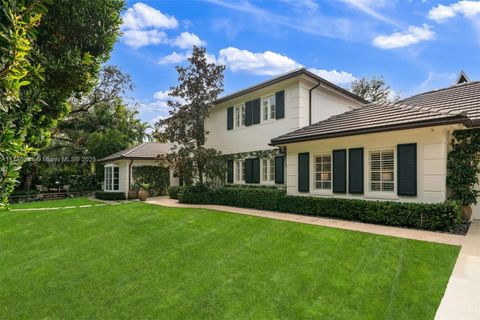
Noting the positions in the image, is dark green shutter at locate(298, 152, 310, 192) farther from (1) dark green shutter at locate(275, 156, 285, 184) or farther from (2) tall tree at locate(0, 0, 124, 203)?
(2) tall tree at locate(0, 0, 124, 203)

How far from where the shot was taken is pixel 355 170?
10836mm

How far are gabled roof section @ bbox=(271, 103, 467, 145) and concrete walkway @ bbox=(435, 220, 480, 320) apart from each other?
3.82 meters

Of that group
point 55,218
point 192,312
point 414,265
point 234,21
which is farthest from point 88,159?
point 414,265

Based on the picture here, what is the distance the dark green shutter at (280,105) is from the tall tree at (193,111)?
3.90 meters

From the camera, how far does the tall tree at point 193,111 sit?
16328mm

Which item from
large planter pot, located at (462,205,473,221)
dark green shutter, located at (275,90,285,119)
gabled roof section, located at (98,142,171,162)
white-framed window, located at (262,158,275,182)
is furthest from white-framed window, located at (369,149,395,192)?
gabled roof section, located at (98,142,171,162)

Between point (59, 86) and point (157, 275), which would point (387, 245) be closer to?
point (157, 275)

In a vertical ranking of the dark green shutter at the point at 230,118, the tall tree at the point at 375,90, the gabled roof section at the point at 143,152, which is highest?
the tall tree at the point at 375,90

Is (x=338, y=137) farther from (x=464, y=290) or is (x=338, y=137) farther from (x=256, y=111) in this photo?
(x=464, y=290)

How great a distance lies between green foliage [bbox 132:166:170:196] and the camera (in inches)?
870

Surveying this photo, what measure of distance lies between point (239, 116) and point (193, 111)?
2757 mm

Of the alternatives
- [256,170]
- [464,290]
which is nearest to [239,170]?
[256,170]

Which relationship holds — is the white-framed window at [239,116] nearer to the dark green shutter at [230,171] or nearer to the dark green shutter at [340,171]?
the dark green shutter at [230,171]

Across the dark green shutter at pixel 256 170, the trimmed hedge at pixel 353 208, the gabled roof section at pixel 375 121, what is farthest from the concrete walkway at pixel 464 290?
the dark green shutter at pixel 256 170
